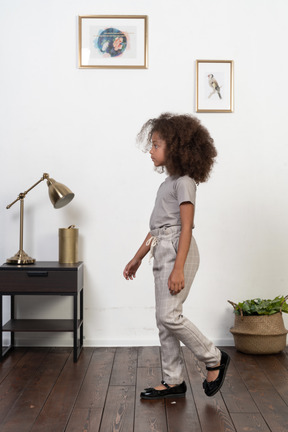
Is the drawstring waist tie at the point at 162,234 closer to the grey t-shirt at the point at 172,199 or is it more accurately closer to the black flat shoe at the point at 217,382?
the grey t-shirt at the point at 172,199

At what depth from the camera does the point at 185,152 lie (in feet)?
7.23

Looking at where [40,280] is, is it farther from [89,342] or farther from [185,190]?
[185,190]

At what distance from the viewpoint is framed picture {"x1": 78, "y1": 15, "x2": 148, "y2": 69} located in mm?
3246

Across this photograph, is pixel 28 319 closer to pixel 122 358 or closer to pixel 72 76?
pixel 122 358

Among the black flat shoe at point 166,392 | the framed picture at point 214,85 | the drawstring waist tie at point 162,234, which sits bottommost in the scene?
the black flat shoe at point 166,392

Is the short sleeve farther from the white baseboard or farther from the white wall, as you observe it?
the white baseboard

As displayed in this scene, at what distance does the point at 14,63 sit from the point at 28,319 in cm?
157

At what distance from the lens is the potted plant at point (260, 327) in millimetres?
3000

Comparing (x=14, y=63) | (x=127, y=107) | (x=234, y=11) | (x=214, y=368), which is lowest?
(x=214, y=368)

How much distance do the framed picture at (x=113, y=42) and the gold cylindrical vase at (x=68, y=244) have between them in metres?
1.02

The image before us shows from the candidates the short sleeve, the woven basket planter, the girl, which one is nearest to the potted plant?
the woven basket planter

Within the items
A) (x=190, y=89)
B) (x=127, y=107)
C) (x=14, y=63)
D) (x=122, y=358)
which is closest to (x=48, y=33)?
(x=14, y=63)

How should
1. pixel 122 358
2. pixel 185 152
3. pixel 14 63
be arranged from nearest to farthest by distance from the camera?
pixel 185 152 < pixel 122 358 < pixel 14 63

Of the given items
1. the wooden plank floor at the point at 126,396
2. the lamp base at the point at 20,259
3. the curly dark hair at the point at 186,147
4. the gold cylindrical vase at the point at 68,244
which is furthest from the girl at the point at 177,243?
the lamp base at the point at 20,259
